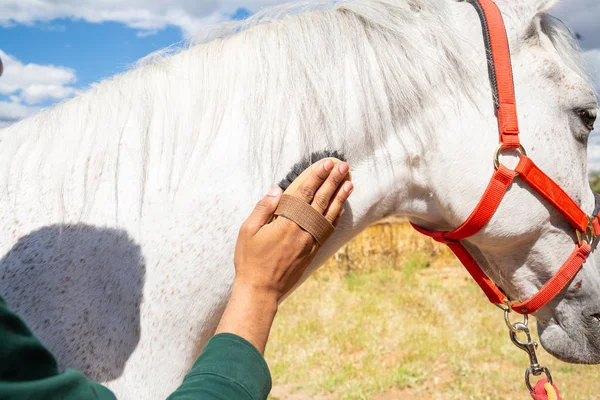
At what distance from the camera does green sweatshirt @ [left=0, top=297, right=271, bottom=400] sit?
775 mm

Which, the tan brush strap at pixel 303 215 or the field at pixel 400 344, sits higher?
the tan brush strap at pixel 303 215

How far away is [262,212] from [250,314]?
10.2 inches

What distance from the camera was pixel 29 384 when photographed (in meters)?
0.77

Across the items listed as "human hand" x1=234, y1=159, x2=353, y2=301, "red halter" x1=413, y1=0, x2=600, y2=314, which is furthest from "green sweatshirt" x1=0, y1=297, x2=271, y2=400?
"red halter" x1=413, y1=0, x2=600, y2=314

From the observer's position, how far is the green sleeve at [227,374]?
0.97 meters

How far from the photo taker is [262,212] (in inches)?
51.0

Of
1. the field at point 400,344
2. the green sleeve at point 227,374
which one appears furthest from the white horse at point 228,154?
the field at point 400,344

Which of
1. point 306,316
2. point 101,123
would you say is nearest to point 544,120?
point 101,123

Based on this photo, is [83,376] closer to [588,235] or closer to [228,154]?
[228,154]

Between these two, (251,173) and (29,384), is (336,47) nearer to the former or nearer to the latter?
(251,173)

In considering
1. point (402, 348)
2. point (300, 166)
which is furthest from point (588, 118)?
point (402, 348)

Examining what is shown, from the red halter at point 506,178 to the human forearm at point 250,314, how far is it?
74 cm

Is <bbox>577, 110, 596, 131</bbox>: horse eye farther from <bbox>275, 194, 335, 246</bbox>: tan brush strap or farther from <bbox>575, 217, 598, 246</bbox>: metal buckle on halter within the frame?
<bbox>275, 194, 335, 246</bbox>: tan brush strap

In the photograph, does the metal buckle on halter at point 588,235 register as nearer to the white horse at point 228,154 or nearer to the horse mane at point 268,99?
the white horse at point 228,154
